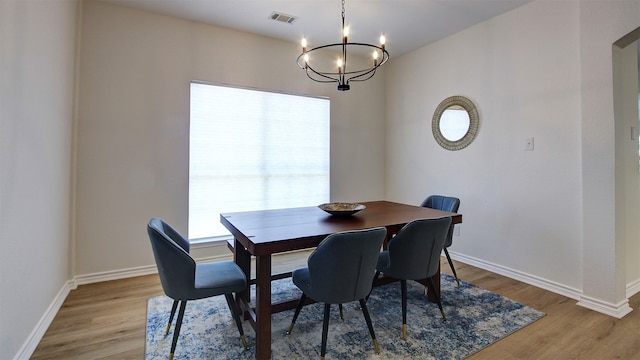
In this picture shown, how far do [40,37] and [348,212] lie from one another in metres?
2.46

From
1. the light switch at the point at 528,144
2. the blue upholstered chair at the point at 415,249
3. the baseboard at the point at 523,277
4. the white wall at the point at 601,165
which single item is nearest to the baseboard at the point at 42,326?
the blue upholstered chair at the point at 415,249

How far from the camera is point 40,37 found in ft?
6.66

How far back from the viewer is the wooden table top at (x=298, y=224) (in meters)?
1.74

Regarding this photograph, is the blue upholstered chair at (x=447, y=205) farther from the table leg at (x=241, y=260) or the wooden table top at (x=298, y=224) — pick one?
the table leg at (x=241, y=260)

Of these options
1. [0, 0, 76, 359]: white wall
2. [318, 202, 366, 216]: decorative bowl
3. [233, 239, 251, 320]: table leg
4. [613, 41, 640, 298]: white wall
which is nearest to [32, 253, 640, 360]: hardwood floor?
[0, 0, 76, 359]: white wall

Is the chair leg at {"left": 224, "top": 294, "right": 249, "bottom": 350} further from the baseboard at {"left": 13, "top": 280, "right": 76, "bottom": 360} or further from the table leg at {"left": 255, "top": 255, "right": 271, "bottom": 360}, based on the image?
the baseboard at {"left": 13, "top": 280, "right": 76, "bottom": 360}

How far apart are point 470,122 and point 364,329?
2641mm

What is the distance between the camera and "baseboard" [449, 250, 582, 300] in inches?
106

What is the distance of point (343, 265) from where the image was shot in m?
1.67

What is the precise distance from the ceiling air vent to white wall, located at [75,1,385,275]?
528 millimetres

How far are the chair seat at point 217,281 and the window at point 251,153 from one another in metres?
1.55

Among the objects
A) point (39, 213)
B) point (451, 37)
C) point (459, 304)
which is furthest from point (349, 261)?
point (451, 37)

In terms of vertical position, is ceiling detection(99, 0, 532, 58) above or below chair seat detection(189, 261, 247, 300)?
above

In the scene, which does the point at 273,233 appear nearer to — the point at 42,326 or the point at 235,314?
the point at 235,314
